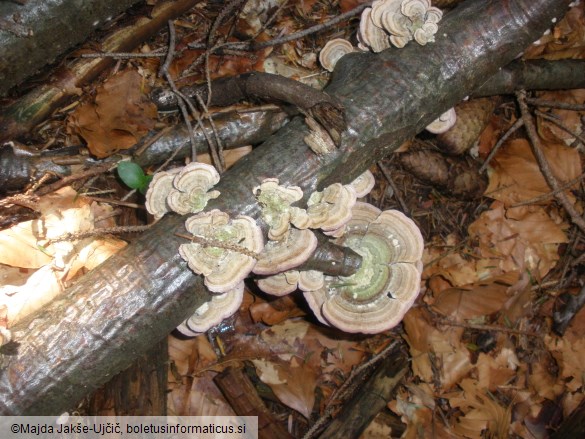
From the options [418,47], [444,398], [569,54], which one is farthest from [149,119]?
[569,54]

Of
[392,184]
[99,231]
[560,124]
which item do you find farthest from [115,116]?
[560,124]

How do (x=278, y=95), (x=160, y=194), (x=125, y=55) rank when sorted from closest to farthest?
(x=160, y=194) → (x=278, y=95) → (x=125, y=55)

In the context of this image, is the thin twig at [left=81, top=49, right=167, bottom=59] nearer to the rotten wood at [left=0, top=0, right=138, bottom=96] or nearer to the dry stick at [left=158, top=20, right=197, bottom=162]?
the dry stick at [left=158, top=20, right=197, bottom=162]

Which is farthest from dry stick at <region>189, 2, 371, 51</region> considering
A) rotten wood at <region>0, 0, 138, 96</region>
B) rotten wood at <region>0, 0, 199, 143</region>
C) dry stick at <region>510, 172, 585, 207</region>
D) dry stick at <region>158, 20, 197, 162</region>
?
dry stick at <region>510, 172, 585, 207</region>

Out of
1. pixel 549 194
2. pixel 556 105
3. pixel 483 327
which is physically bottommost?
pixel 483 327

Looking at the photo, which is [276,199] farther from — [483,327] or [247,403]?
[483,327]

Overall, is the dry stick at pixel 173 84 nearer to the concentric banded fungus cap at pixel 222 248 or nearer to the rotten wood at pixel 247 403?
the concentric banded fungus cap at pixel 222 248
